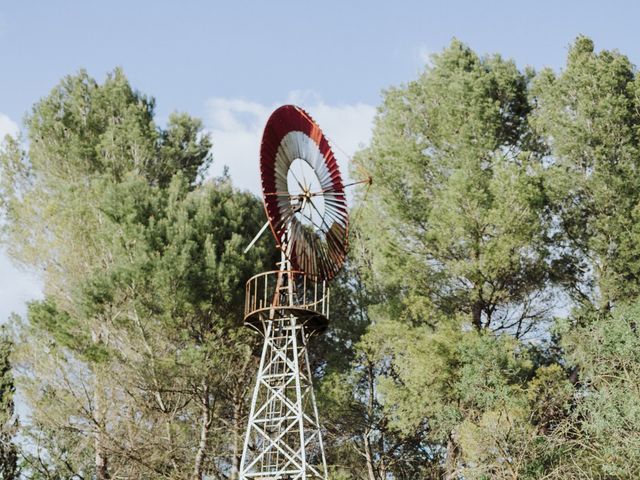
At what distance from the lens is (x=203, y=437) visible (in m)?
16.0

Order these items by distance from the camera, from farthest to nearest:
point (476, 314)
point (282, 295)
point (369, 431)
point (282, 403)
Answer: point (369, 431) → point (476, 314) → point (282, 295) → point (282, 403)

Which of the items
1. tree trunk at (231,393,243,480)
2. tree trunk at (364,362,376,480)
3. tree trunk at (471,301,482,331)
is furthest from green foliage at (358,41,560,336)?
tree trunk at (231,393,243,480)

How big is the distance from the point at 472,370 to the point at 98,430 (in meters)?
7.29

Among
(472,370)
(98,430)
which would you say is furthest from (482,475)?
(98,430)

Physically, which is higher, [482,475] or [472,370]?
[472,370]

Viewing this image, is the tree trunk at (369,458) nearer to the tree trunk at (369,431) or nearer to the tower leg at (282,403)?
the tree trunk at (369,431)

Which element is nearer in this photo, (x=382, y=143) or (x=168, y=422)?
(x=168, y=422)

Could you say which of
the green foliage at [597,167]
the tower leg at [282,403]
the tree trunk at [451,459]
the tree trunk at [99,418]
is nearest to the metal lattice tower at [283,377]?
the tower leg at [282,403]

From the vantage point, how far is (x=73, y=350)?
15977mm

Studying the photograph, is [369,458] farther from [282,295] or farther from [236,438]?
[282,295]

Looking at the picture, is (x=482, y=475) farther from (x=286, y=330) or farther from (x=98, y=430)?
(x=98, y=430)

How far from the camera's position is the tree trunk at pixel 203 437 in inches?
619

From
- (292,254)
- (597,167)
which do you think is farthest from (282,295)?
(597,167)

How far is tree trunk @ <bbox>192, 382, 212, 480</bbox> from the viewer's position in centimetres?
Answer: 1573
